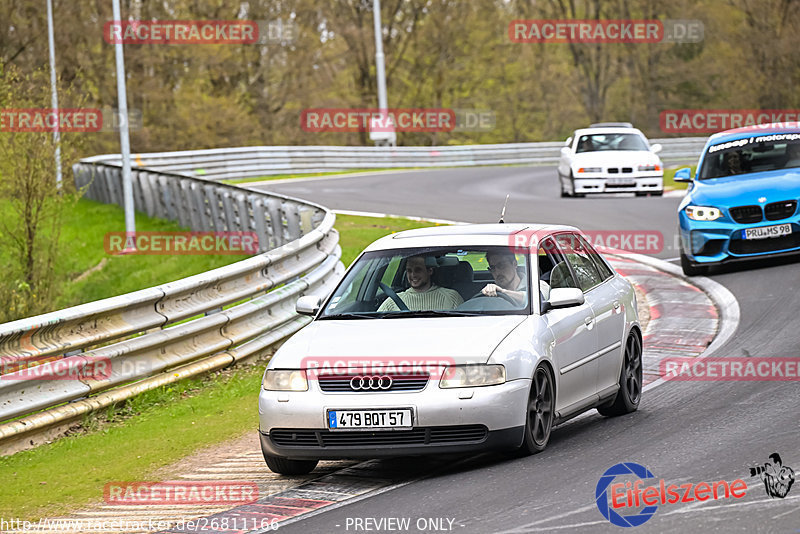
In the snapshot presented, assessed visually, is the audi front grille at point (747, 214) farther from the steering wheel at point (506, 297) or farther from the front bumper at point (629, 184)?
the front bumper at point (629, 184)

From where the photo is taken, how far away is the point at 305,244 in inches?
546

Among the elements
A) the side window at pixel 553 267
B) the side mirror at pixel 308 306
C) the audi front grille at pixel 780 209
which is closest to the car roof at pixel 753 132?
the audi front grille at pixel 780 209

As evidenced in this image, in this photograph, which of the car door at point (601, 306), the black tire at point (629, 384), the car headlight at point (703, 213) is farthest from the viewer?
the car headlight at point (703, 213)

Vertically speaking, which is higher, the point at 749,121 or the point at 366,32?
the point at 366,32

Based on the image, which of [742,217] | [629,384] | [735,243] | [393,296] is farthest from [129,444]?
[742,217]

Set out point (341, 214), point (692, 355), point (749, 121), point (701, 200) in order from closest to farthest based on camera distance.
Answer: point (692, 355) → point (701, 200) → point (341, 214) → point (749, 121)

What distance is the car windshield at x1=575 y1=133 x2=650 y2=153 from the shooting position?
91.0 feet

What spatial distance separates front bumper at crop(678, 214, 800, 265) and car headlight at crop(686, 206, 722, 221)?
69 millimetres

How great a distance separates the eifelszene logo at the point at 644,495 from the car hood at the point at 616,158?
67.9ft

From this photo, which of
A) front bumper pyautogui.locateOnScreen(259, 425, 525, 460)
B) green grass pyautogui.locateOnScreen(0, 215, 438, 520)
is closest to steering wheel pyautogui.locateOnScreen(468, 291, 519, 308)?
front bumper pyautogui.locateOnScreen(259, 425, 525, 460)

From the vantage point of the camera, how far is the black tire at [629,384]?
30.0ft

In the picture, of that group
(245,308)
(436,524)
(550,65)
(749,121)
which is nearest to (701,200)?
(245,308)

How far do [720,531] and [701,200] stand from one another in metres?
10.9

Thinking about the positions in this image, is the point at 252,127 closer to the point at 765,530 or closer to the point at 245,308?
the point at 245,308
